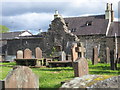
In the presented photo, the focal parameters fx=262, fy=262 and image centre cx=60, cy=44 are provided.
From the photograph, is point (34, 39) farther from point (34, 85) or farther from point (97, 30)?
point (34, 85)

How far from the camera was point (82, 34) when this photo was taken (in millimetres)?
41469

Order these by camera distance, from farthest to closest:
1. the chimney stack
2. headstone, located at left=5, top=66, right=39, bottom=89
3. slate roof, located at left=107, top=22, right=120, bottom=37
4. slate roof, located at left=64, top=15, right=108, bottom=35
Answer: the chimney stack
slate roof, located at left=64, top=15, right=108, bottom=35
slate roof, located at left=107, top=22, right=120, bottom=37
headstone, located at left=5, top=66, right=39, bottom=89

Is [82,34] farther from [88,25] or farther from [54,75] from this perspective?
[54,75]

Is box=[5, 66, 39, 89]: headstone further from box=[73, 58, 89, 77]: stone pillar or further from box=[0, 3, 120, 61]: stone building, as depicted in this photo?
box=[0, 3, 120, 61]: stone building

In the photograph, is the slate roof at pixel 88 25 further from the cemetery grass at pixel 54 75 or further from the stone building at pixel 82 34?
the cemetery grass at pixel 54 75

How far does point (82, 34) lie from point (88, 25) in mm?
2749

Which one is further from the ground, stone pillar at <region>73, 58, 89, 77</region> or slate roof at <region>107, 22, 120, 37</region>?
slate roof at <region>107, 22, 120, 37</region>

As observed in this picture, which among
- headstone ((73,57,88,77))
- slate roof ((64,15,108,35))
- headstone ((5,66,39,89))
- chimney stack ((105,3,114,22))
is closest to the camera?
headstone ((5,66,39,89))

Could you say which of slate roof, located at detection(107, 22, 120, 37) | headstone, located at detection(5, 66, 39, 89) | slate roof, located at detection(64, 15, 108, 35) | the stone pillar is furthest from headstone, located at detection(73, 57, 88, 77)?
slate roof, located at detection(64, 15, 108, 35)

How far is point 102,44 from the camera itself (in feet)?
128

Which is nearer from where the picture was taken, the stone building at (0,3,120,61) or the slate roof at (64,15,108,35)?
the stone building at (0,3,120,61)

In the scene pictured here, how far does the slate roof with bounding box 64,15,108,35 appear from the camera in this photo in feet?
135

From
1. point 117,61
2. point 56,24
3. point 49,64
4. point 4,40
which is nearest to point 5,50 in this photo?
point 4,40

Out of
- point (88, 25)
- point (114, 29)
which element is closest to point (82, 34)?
point (88, 25)
